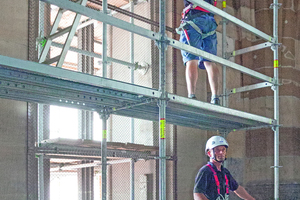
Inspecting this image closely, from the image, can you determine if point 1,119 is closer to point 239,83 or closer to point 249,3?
point 239,83

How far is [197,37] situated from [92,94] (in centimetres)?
237

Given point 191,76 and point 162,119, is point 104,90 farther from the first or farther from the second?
point 191,76

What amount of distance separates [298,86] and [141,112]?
4.87 metres

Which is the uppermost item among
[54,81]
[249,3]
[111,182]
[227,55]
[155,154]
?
[249,3]

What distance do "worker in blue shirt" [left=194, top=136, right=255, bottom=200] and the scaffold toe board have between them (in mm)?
822

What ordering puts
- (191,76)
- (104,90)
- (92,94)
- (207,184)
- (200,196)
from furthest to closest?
(191,76)
(92,94)
(104,90)
(207,184)
(200,196)

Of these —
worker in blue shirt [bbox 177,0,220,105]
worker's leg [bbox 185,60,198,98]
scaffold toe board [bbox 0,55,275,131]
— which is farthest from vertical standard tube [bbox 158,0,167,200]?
worker in blue shirt [bbox 177,0,220,105]

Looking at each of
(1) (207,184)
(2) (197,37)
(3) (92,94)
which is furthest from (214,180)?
(2) (197,37)

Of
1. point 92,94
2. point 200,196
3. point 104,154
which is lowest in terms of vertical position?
Result: point 200,196

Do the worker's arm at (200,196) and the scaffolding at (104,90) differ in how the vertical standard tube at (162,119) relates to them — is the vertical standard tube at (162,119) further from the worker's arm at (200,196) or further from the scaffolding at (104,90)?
the worker's arm at (200,196)

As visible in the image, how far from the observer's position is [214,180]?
5.37m

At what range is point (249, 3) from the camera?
1043 cm

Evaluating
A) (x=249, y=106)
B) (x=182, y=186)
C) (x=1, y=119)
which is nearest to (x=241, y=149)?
(x=249, y=106)

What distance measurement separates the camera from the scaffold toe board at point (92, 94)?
4.72 metres
